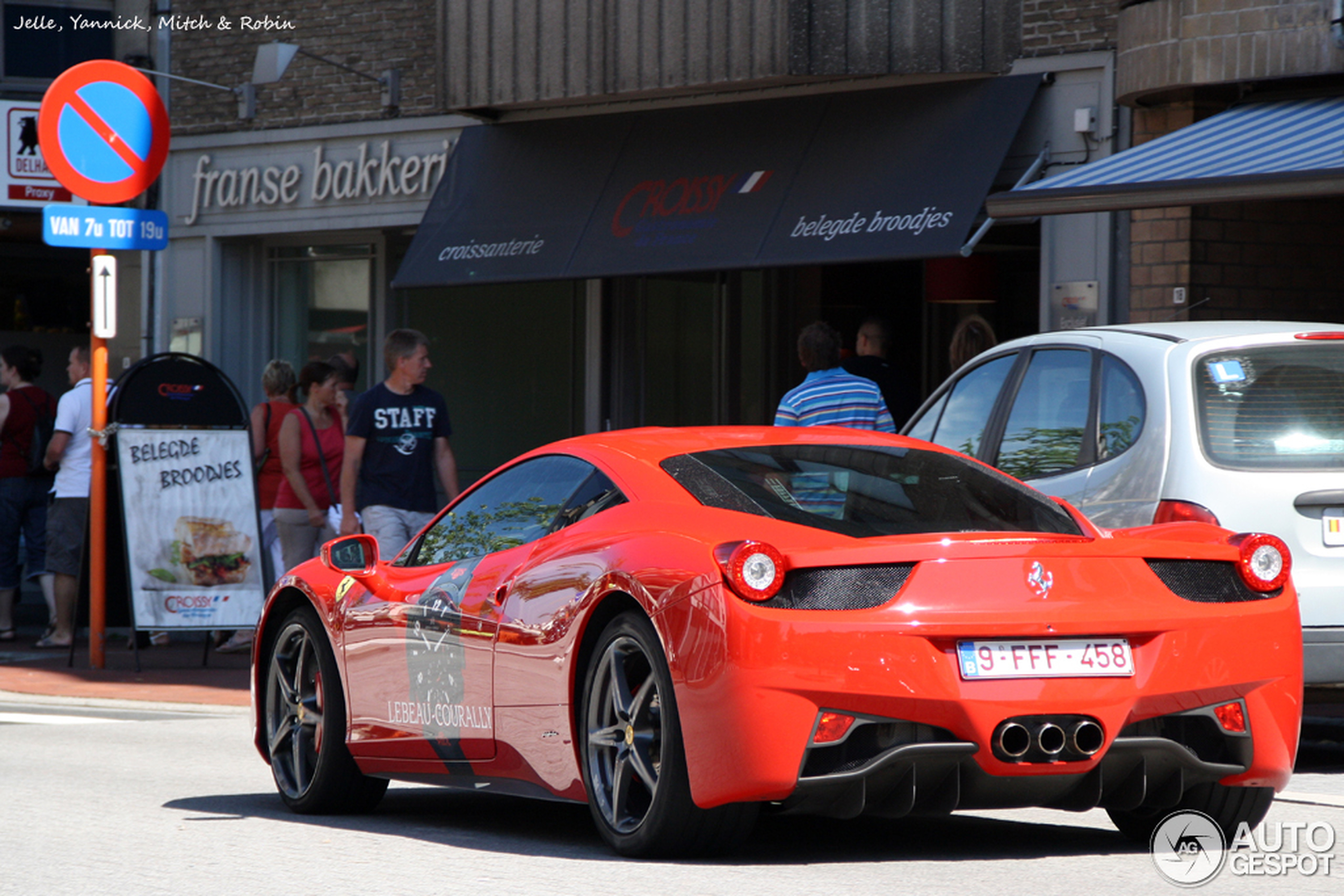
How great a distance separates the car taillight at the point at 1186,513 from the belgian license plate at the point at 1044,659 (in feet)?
6.86

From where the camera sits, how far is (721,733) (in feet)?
17.0

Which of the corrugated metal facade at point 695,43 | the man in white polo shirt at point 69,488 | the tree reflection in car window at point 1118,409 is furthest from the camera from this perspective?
the man in white polo shirt at point 69,488

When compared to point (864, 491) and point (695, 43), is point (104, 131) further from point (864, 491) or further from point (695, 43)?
point (864, 491)

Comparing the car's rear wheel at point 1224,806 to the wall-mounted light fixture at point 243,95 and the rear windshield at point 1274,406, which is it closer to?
the rear windshield at point 1274,406

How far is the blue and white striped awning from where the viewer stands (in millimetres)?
10398

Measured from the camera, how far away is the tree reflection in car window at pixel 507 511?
6.27 m

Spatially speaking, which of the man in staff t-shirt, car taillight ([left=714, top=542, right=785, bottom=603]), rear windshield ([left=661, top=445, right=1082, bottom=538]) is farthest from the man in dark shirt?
car taillight ([left=714, top=542, right=785, bottom=603])

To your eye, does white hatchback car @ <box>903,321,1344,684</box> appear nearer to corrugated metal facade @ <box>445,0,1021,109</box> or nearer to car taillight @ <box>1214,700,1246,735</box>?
car taillight @ <box>1214,700,1246,735</box>

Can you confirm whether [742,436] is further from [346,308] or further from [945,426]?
[346,308]

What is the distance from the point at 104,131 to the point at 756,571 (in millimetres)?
8643

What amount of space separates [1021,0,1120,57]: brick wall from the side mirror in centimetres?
796

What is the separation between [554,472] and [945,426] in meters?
2.89

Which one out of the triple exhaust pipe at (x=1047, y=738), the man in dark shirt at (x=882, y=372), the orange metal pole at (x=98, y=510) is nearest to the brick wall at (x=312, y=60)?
the orange metal pole at (x=98, y=510)

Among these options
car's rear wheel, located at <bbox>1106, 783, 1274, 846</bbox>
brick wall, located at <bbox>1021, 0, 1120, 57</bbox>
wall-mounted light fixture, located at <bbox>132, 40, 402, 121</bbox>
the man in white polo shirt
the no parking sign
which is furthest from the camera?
wall-mounted light fixture, located at <bbox>132, 40, 402, 121</bbox>
